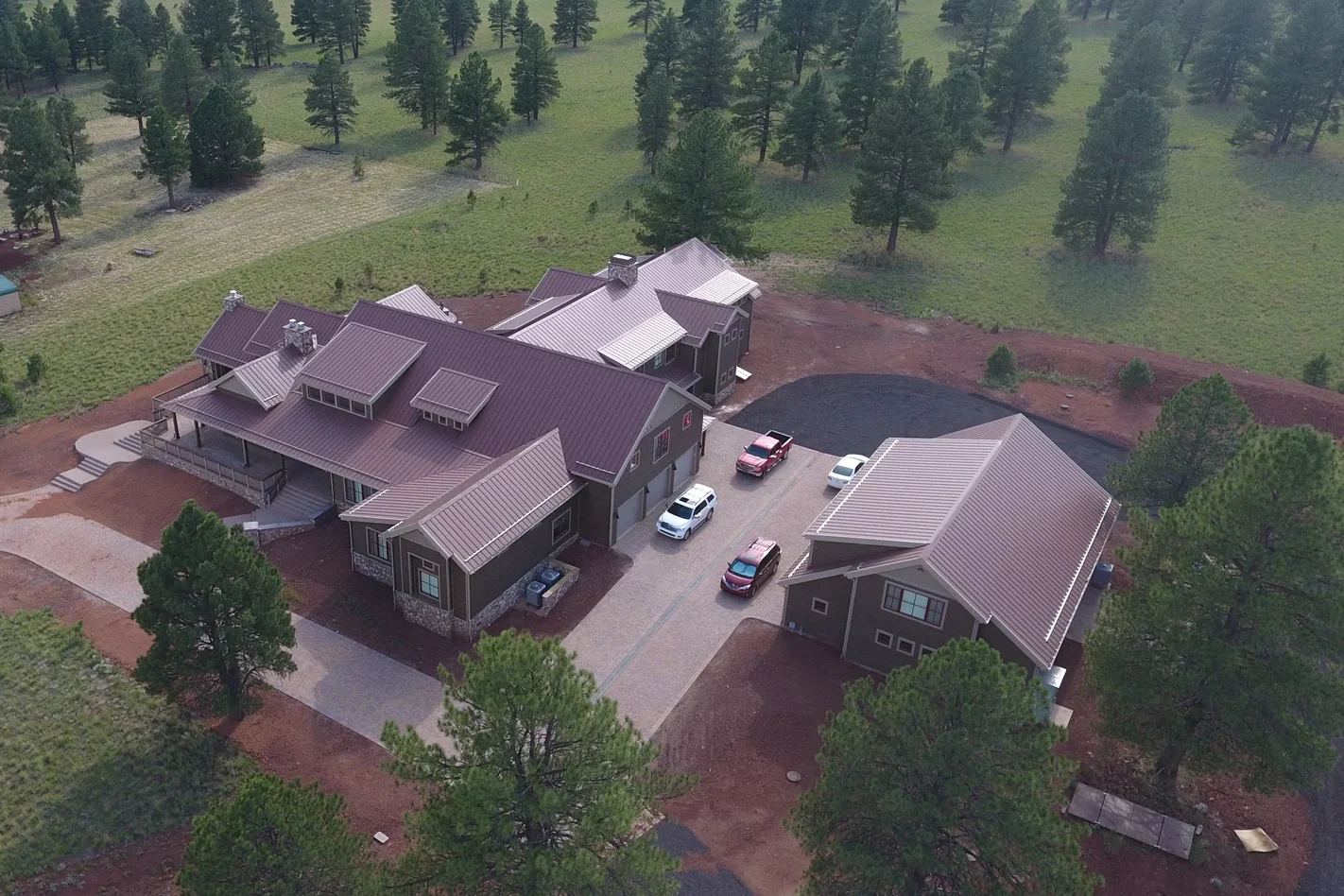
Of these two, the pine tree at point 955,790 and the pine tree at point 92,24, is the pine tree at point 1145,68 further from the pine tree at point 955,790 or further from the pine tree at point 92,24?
the pine tree at point 92,24

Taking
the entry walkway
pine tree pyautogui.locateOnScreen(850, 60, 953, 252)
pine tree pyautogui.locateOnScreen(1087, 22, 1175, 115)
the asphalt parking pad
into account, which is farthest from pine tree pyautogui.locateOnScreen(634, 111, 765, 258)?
pine tree pyautogui.locateOnScreen(1087, 22, 1175, 115)

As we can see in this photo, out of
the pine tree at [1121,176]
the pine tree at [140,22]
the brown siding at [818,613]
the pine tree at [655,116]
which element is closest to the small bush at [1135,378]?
the pine tree at [1121,176]

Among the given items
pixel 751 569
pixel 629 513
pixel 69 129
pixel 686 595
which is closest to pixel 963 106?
pixel 629 513

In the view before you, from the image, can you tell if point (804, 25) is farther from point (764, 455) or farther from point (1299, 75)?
point (764, 455)

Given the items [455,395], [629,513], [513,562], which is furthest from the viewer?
[629,513]

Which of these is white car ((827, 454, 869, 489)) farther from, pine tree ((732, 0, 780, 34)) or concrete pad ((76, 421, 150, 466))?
pine tree ((732, 0, 780, 34))

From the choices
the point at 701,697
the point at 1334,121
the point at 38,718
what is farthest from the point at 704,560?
the point at 1334,121
